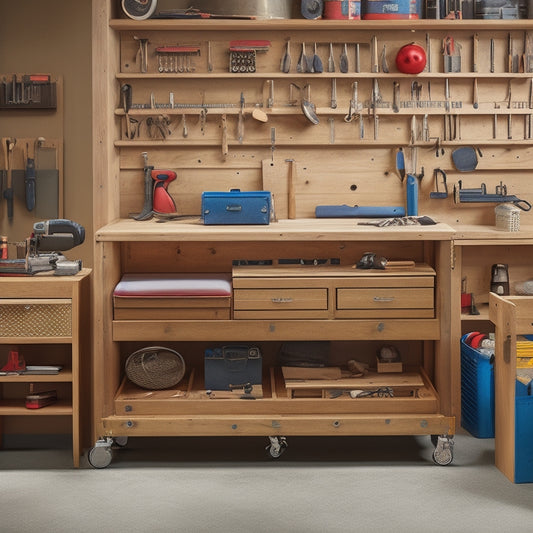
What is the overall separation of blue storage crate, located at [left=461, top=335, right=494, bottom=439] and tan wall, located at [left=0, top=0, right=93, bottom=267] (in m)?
2.21

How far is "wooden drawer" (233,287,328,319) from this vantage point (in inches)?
170

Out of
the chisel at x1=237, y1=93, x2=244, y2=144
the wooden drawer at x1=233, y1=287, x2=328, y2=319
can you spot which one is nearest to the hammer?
the chisel at x1=237, y1=93, x2=244, y2=144

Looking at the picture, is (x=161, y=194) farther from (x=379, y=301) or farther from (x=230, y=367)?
(x=379, y=301)

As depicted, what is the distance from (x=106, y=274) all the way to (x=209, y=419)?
2.79 feet

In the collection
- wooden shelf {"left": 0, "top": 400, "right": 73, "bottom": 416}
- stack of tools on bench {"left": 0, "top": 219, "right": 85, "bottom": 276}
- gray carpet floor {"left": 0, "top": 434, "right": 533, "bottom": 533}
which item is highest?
stack of tools on bench {"left": 0, "top": 219, "right": 85, "bottom": 276}

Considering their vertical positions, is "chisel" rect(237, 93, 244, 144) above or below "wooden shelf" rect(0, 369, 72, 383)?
above

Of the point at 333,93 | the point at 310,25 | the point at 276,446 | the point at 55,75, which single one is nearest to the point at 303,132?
the point at 333,93

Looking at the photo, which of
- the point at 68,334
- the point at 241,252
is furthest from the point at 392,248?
the point at 68,334

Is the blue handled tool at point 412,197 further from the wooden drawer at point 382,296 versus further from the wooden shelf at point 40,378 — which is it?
the wooden shelf at point 40,378

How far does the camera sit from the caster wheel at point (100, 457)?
4.28 metres

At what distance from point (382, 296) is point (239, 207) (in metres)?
0.84

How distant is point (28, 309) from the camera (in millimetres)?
4305

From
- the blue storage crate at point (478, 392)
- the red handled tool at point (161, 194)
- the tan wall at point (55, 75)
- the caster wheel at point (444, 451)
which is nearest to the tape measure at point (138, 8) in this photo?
the tan wall at point (55, 75)

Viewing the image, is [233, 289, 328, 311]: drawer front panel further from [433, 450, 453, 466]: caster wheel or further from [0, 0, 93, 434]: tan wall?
[0, 0, 93, 434]: tan wall
